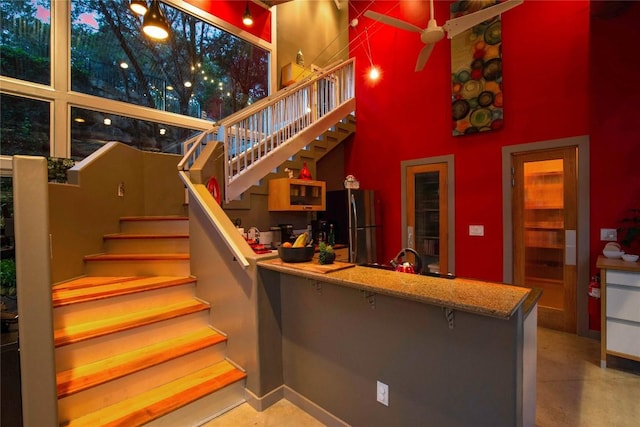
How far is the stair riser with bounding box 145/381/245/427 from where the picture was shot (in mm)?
2006

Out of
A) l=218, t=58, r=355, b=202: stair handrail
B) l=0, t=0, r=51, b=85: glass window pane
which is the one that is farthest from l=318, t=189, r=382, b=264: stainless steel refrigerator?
l=0, t=0, r=51, b=85: glass window pane

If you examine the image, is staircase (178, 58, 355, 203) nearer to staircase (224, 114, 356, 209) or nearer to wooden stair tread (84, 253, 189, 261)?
staircase (224, 114, 356, 209)

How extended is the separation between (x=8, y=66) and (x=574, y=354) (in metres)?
6.49

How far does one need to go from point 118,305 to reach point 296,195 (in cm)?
253

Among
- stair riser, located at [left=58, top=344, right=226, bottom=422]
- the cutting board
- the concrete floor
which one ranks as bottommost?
the concrete floor

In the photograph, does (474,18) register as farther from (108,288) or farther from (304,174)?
(108,288)

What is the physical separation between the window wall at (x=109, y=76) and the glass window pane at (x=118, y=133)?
0.01 m

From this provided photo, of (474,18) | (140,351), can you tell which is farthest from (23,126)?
(474,18)

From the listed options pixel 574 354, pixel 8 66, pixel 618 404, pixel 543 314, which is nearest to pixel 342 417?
pixel 618 404

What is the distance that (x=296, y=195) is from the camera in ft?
14.5

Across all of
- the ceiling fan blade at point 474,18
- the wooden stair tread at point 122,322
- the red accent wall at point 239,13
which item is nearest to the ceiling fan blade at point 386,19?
the ceiling fan blade at point 474,18

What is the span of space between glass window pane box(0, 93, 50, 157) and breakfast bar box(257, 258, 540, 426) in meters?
3.23

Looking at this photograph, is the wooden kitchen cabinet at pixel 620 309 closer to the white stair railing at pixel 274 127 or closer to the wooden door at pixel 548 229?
the wooden door at pixel 548 229

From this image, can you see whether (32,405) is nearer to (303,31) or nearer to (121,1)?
(121,1)
